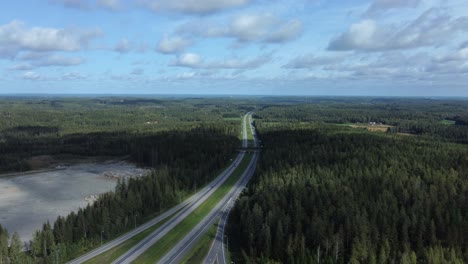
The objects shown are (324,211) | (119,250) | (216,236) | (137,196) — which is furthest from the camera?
(137,196)

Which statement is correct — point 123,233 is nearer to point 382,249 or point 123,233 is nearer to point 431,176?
point 382,249

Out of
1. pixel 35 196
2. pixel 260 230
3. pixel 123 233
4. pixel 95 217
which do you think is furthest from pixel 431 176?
pixel 35 196

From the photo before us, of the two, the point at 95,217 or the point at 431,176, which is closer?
the point at 95,217

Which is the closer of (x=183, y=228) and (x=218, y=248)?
(x=218, y=248)

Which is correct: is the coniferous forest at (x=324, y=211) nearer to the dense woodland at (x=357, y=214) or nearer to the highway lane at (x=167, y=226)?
the dense woodland at (x=357, y=214)

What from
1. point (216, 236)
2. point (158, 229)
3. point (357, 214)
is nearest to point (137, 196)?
point (158, 229)

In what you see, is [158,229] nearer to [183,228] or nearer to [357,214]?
[183,228]

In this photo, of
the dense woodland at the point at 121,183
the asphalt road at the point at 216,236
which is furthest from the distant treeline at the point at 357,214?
the dense woodland at the point at 121,183
